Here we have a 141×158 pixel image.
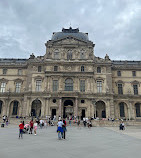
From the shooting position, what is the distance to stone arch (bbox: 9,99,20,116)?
1863 inches

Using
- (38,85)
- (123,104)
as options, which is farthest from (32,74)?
(123,104)

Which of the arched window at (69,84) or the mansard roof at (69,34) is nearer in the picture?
the arched window at (69,84)

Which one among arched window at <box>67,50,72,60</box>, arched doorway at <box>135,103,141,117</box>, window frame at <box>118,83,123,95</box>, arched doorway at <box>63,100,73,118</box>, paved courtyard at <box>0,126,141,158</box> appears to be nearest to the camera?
paved courtyard at <box>0,126,141,158</box>

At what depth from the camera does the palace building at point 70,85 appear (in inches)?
1711

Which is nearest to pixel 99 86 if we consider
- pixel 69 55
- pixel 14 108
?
pixel 69 55

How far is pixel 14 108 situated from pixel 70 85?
65.9 ft

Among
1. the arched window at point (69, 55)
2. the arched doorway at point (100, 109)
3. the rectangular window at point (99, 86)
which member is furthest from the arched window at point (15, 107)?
the rectangular window at point (99, 86)

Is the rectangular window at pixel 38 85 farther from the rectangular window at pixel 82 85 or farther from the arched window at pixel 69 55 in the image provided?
the rectangular window at pixel 82 85

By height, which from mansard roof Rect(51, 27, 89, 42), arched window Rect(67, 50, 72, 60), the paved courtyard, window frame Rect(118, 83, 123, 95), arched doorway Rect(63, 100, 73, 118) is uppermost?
mansard roof Rect(51, 27, 89, 42)

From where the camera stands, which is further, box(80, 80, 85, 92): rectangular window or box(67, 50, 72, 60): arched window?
box(67, 50, 72, 60): arched window

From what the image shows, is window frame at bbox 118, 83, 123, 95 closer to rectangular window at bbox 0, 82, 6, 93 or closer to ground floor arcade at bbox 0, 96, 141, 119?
ground floor arcade at bbox 0, 96, 141, 119

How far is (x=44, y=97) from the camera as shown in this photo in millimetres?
43438

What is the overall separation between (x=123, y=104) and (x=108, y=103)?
7373 millimetres

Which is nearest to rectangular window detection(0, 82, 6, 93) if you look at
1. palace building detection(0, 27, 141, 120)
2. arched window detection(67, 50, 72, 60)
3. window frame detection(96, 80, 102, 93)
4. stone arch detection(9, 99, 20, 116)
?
palace building detection(0, 27, 141, 120)
